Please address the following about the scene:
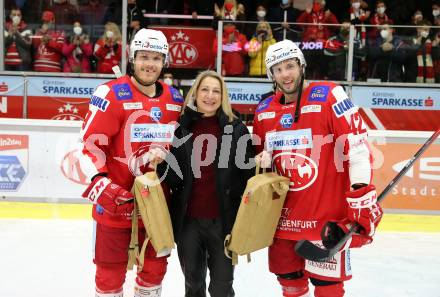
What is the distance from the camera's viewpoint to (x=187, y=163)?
2.88 metres

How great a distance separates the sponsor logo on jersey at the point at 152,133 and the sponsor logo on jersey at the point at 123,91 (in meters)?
0.14

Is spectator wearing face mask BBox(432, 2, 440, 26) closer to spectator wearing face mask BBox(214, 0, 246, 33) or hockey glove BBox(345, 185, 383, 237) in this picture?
spectator wearing face mask BBox(214, 0, 246, 33)

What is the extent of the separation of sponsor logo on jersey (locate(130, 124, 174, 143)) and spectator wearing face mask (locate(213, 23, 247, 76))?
5217 mm

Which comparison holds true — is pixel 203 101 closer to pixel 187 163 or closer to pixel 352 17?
pixel 187 163

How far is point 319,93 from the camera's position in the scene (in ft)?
8.98

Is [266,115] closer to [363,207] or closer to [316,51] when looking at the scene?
[363,207]

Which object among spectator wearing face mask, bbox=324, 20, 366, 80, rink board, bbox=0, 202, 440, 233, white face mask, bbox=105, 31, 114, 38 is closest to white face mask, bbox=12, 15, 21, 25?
white face mask, bbox=105, 31, 114, 38

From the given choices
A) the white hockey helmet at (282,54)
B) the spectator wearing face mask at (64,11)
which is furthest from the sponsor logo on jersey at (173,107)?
the spectator wearing face mask at (64,11)

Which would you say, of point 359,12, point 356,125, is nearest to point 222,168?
point 356,125

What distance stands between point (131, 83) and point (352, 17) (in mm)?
6935

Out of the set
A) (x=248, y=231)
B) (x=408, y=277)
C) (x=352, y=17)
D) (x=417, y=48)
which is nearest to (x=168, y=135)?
(x=248, y=231)

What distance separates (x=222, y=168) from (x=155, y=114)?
0.44 m

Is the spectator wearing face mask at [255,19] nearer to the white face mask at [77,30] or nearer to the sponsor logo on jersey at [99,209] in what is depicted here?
the white face mask at [77,30]

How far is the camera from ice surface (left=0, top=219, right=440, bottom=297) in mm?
3756
